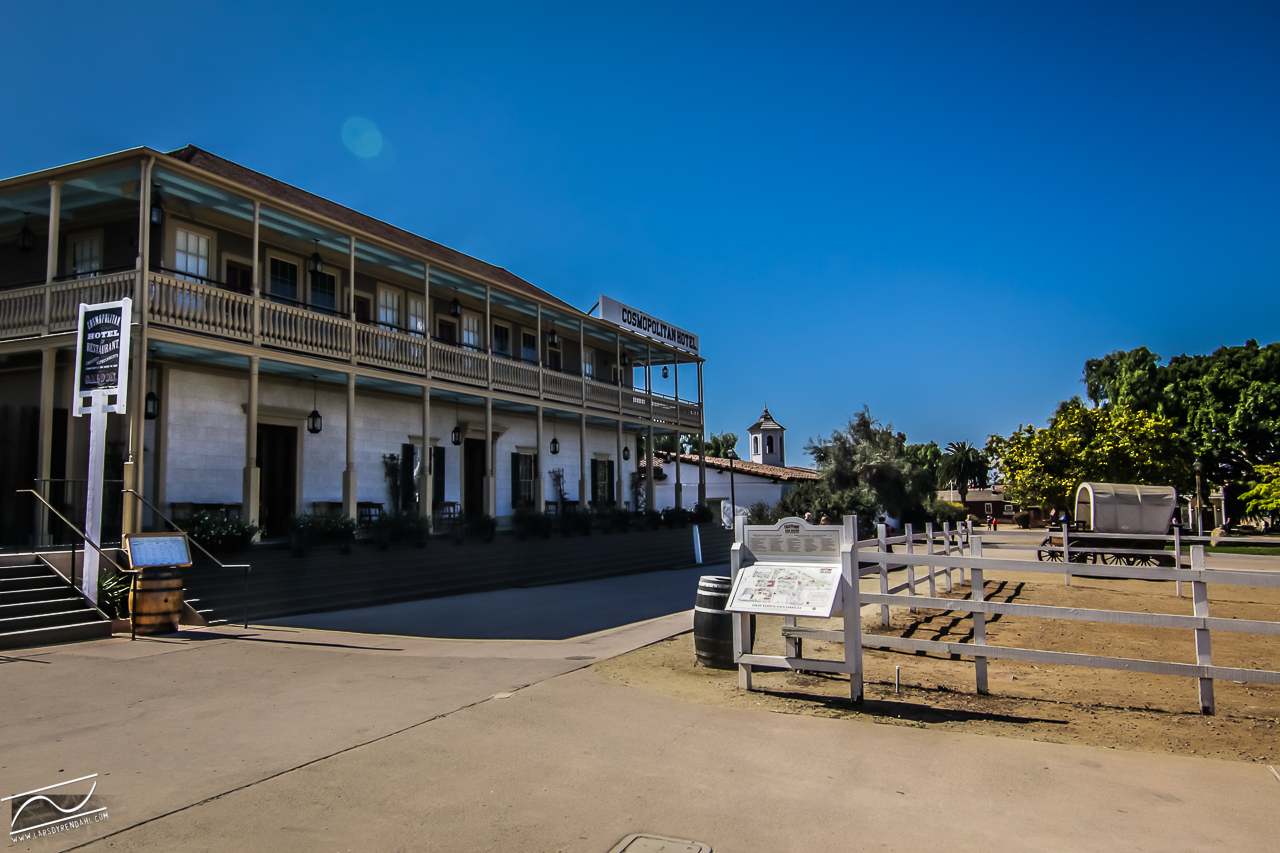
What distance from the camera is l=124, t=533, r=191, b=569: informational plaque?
971 cm

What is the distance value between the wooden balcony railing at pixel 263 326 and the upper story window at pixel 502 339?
5.54 ft

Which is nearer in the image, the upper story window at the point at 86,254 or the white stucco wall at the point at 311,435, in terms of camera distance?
the white stucco wall at the point at 311,435

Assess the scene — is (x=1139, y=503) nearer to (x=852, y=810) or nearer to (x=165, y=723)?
(x=852, y=810)

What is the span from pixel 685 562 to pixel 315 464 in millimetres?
9900

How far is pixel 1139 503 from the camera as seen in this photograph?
70.1 ft

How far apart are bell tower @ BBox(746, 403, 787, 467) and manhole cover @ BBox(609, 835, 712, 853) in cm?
6048

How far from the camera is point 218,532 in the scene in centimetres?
1231

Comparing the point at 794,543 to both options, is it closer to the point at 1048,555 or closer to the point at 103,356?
the point at 103,356

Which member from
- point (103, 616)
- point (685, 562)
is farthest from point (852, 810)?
point (685, 562)

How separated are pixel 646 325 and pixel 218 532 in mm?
17103

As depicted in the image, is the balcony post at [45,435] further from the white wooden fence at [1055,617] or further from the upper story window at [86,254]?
the white wooden fence at [1055,617]

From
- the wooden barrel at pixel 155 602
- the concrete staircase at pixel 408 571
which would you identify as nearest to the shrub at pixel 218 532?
the concrete staircase at pixel 408 571

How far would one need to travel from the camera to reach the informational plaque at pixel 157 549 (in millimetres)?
9711

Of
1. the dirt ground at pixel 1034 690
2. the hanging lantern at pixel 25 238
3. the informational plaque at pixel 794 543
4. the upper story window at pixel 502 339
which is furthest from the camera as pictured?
the upper story window at pixel 502 339
